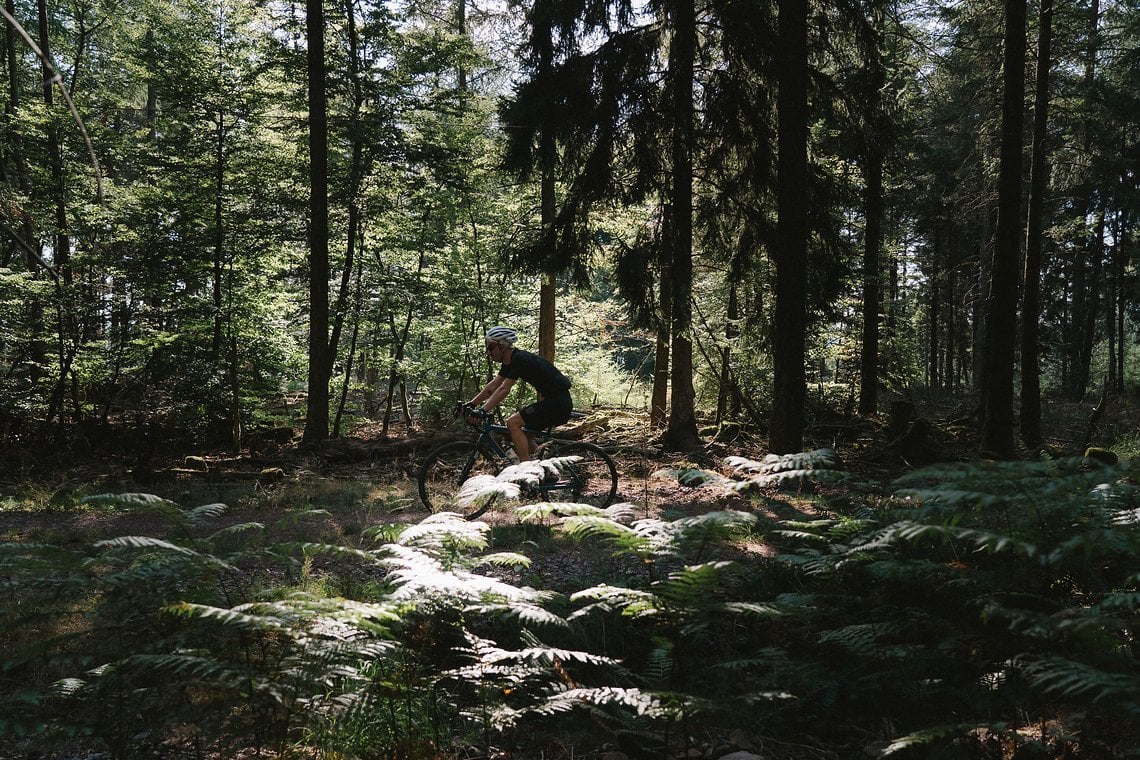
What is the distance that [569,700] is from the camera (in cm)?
267

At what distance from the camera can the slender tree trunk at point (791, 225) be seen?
778 cm

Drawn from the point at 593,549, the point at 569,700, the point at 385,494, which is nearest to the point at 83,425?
the point at 385,494

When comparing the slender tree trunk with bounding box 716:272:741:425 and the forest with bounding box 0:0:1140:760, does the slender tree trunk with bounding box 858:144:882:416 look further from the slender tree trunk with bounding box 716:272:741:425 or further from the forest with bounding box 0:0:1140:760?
the slender tree trunk with bounding box 716:272:741:425

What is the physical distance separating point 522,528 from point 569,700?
4.05m

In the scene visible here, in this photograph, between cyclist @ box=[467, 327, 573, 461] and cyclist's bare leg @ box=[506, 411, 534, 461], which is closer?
cyclist @ box=[467, 327, 573, 461]

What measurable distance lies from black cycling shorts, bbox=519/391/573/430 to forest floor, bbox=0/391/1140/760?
1.18 m

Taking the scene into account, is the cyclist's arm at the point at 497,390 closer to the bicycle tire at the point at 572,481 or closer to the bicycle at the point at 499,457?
the bicycle at the point at 499,457

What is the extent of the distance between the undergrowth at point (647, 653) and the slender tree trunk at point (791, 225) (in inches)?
171

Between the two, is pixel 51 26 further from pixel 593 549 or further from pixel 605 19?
pixel 593 549

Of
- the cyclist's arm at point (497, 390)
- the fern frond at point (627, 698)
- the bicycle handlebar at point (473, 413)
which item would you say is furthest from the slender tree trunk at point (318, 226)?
the fern frond at point (627, 698)

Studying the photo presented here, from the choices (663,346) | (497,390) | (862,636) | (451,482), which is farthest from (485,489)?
(663,346)

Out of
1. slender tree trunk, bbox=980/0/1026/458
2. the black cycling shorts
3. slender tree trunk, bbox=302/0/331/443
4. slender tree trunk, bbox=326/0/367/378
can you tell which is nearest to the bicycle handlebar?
the black cycling shorts

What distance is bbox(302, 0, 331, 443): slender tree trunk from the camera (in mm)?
11125

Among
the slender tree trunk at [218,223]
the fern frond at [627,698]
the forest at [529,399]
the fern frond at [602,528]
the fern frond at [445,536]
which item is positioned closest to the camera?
the fern frond at [627,698]
